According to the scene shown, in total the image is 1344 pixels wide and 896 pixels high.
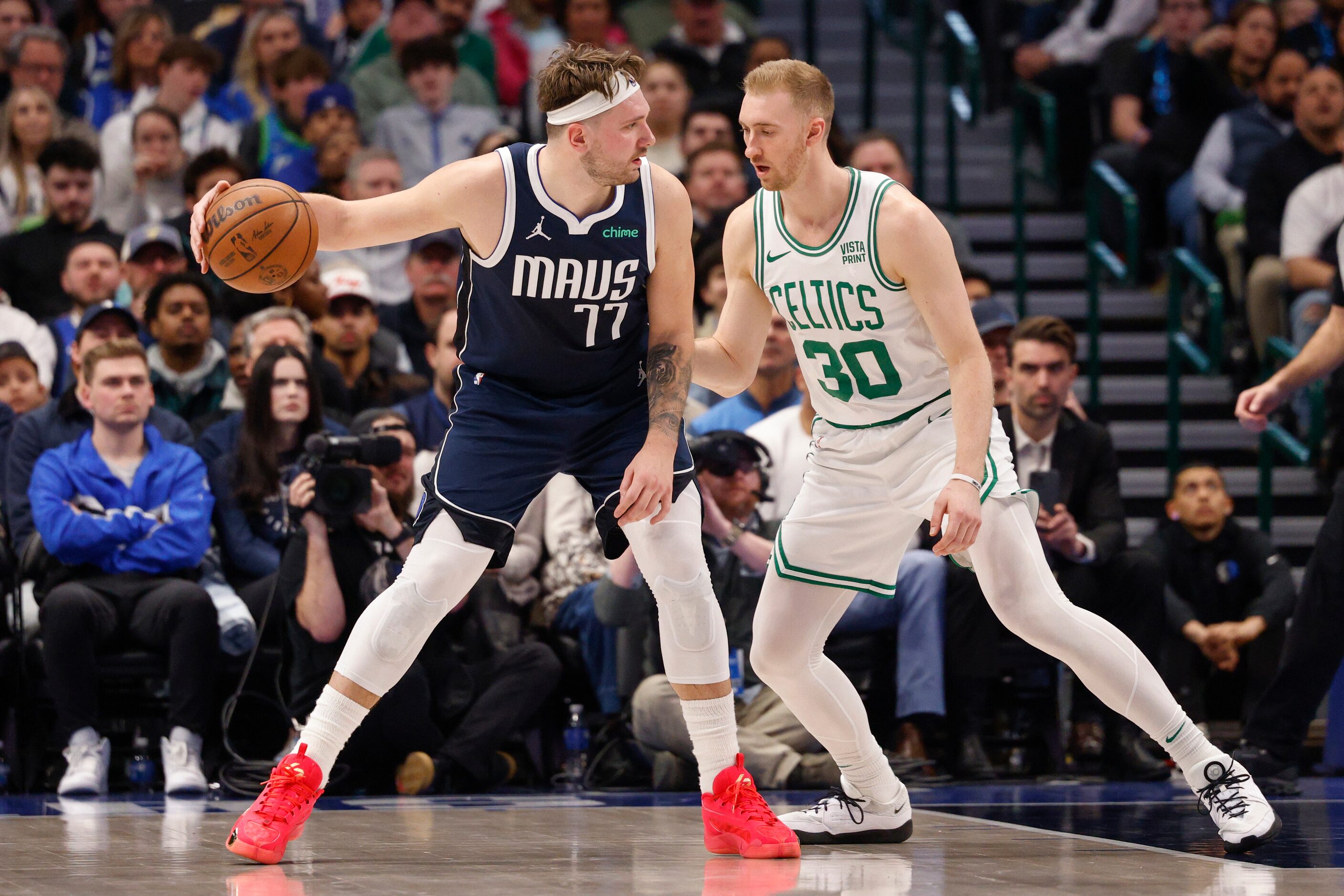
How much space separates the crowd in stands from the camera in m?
7.12

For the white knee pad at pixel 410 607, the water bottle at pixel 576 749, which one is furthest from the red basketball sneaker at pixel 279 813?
the water bottle at pixel 576 749

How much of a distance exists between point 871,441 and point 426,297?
4.81 metres

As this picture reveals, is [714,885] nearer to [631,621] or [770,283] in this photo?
[770,283]

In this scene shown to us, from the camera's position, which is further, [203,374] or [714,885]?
[203,374]

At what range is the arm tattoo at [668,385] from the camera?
496 cm

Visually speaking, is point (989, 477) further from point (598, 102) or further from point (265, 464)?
point (265, 464)

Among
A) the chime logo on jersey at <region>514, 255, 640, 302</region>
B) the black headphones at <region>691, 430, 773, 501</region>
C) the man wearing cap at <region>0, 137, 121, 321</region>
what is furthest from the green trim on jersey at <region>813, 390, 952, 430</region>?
the man wearing cap at <region>0, 137, 121, 321</region>

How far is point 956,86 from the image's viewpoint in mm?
12547

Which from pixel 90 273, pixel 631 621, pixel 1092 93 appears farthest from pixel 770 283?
pixel 1092 93

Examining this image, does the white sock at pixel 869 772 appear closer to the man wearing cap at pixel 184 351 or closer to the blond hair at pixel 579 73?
the blond hair at pixel 579 73

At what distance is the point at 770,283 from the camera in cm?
519

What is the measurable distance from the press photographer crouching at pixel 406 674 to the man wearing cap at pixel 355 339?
4.11 ft

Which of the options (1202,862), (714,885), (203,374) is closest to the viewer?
(714,885)

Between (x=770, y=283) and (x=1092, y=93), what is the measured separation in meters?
7.68
